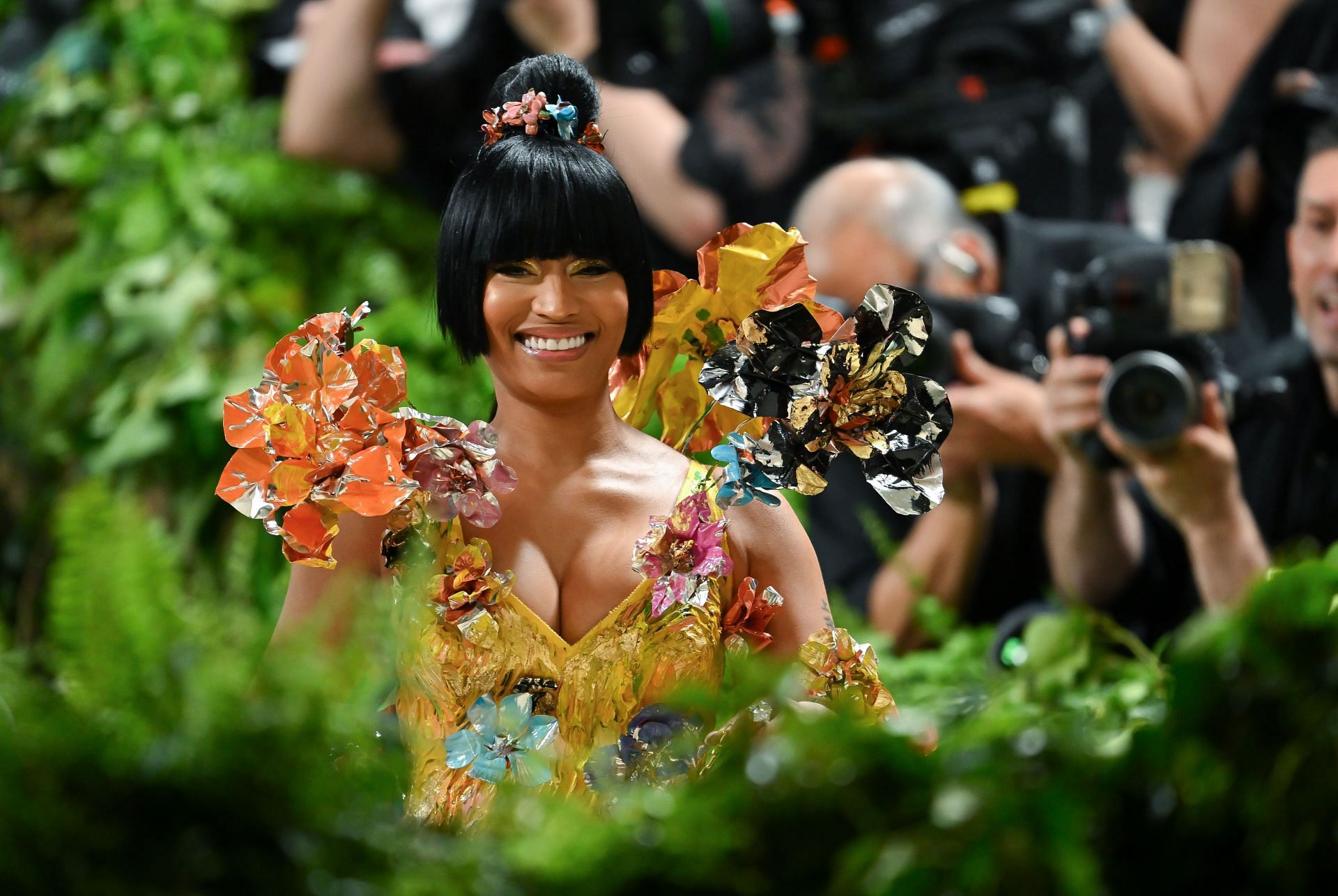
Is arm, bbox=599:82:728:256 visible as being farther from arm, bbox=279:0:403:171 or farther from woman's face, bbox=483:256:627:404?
woman's face, bbox=483:256:627:404

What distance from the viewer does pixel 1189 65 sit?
1922mm

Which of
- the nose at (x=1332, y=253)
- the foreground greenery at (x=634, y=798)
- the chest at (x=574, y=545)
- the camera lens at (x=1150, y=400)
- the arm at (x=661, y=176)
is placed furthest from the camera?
the arm at (x=661, y=176)

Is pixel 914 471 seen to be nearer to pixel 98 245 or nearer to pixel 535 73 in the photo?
pixel 535 73

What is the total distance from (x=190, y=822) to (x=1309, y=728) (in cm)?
35

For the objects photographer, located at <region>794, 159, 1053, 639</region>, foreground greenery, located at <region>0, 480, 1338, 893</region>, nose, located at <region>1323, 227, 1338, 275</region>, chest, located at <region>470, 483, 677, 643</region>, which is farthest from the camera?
photographer, located at <region>794, 159, 1053, 639</region>

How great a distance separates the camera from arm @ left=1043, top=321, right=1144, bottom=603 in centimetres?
167

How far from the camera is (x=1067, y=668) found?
1.40 metres

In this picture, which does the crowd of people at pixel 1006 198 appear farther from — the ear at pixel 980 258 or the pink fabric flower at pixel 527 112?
the pink fabric flower at pixel 527 112

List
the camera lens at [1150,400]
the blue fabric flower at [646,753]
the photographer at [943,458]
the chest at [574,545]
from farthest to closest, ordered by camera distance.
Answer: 1. the photographer at [943,458]
2. the camera lens at [1150,400]
3. the chest at [574,545]
4. the blue fabric flower at [646,753]

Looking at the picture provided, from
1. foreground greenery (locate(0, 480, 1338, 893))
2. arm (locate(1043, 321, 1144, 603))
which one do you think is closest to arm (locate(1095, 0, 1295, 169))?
arm (locate(1043, 321, 1144, 603))

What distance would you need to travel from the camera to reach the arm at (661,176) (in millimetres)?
1978

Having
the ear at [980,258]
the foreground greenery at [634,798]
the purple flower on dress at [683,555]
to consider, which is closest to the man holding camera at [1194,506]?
the ear at [980,258]

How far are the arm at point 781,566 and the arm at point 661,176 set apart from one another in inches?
43.7

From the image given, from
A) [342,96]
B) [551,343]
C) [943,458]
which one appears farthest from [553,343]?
[342,96]
